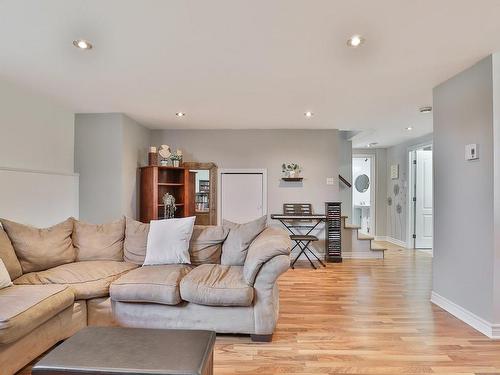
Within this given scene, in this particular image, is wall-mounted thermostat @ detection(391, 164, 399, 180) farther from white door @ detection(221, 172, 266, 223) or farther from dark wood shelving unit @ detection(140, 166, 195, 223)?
dark wood shelving unit @ detection(140, 166, 195, 223)

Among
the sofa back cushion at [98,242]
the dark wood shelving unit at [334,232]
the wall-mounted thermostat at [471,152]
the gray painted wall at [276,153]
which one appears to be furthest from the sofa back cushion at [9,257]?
the dark wood shelving unit at [334,232]

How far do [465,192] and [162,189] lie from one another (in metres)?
4.31

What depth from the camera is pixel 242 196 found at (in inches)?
226

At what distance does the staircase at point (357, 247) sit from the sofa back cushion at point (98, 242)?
3.97 metres

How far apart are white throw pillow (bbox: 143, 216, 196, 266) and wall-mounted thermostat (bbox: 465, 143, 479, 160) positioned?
8.78ft

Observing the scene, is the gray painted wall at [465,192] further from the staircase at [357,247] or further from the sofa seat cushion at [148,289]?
the sofa seat cushion at [148,289]

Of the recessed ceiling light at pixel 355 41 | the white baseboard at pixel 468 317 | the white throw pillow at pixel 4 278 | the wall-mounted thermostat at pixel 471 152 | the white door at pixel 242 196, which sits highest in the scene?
the recessed ceiling light at pixel 355 41

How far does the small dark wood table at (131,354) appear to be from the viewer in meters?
1.37

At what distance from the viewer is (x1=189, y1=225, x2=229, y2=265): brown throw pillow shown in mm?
3135

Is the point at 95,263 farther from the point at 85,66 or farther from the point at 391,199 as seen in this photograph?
the point at 391,199

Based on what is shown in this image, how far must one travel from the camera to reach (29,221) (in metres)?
3.70

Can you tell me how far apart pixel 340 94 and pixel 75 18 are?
2.74 meters

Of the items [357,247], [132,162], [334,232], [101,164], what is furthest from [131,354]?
[357,247]

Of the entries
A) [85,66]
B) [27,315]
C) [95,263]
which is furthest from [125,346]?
[85,66]
